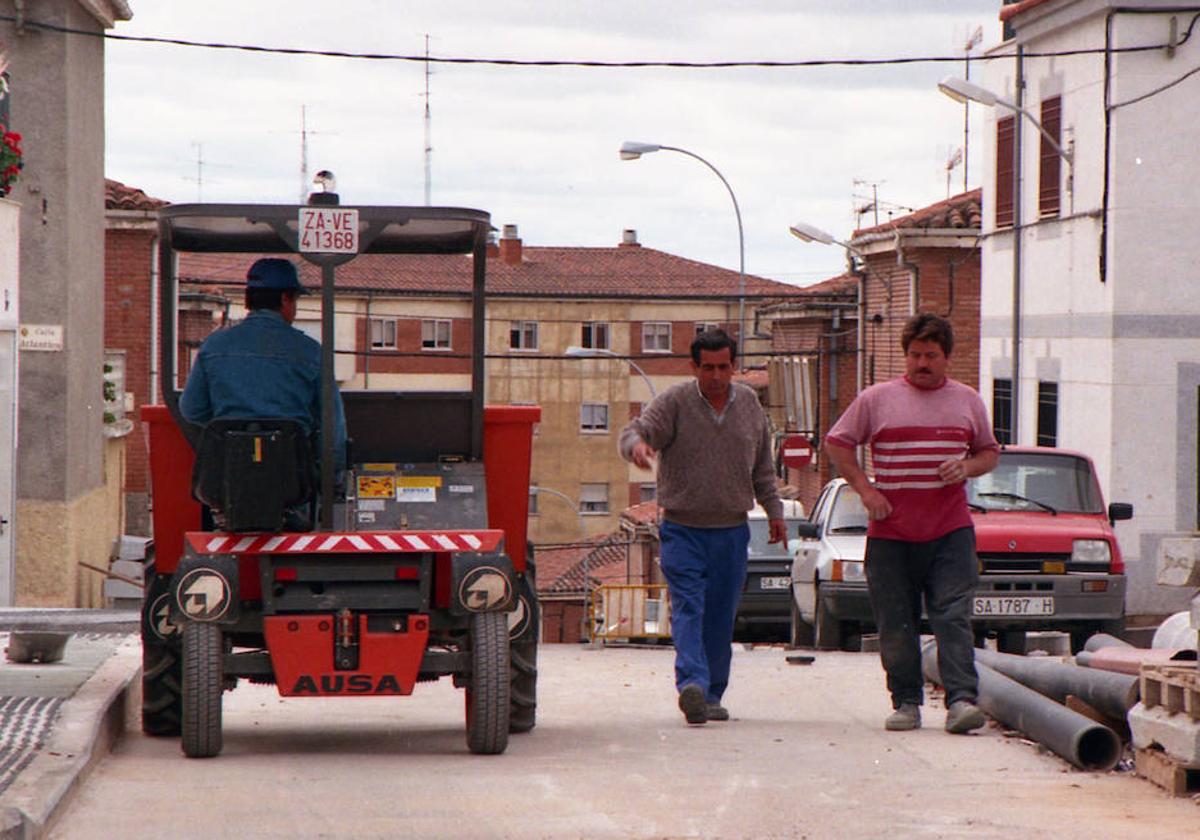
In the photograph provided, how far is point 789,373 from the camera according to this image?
52.9 m

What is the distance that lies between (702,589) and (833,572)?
24.7ft

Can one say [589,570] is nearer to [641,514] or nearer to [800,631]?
[641,514]

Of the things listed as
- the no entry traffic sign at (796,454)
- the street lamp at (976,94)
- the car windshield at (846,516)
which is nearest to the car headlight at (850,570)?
the car windshield at (846,516)

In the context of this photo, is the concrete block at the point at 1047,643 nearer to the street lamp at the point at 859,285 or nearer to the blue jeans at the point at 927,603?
the blue jeans at the point at 927,603

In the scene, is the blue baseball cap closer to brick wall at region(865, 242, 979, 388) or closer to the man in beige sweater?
the man in beige sweater

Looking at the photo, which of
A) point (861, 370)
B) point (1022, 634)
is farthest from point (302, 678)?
point (861, 370)

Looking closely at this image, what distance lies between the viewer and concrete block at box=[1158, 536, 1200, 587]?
750cm

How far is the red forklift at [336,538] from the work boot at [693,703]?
795 mm

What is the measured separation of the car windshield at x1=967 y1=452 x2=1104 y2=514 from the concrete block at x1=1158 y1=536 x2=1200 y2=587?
9.52 meters

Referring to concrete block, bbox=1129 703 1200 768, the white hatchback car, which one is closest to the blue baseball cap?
concrete block, bbox=1129 703 1200 768

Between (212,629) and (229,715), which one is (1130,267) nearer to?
(229,715)

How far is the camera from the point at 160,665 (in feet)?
30.8

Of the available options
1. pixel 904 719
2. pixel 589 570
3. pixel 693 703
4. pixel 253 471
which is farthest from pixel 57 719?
pixel 589 570

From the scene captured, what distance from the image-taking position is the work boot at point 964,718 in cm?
934
